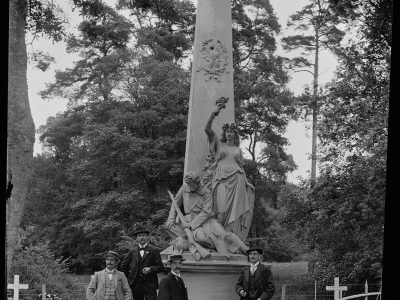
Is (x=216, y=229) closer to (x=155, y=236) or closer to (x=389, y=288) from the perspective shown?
(x=389, y=288)

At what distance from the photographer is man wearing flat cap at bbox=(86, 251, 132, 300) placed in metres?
11.3

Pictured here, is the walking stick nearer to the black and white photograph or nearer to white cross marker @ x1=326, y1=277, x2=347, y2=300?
the black and white photograph

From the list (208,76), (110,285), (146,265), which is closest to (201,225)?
(146,265)

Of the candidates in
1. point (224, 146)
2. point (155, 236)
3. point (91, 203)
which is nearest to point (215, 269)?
point (224, 146)

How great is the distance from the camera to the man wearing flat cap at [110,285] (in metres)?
11.3

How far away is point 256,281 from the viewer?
11242mm

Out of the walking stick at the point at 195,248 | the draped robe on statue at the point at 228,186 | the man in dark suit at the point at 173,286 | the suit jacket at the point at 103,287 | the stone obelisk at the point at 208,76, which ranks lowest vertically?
the suit jacket at the point at 103,287

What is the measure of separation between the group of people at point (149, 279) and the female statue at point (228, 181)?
6.02 feet

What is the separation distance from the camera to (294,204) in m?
26.6

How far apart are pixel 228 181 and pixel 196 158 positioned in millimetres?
1177

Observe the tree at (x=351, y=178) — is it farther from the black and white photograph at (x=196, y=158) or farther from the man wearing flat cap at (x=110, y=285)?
the man wearing flat cap at (x=110, y=285)

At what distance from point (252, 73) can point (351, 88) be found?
38.1 ft

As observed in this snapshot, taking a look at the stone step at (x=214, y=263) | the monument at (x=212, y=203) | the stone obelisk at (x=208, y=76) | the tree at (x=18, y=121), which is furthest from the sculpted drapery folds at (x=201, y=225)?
the tree at (x=18, y=121)

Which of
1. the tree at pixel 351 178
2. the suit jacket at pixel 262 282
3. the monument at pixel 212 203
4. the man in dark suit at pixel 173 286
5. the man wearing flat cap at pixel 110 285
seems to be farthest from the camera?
the tree at pixel 351 178
